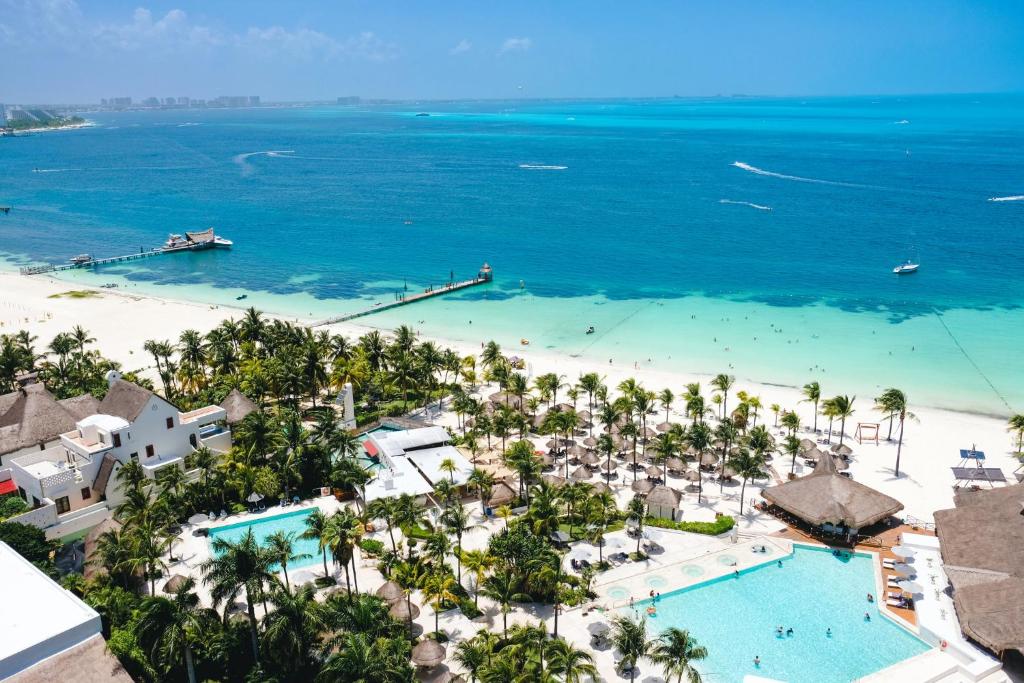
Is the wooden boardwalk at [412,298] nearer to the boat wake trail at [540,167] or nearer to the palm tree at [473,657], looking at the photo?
the palm tree at [473,657]

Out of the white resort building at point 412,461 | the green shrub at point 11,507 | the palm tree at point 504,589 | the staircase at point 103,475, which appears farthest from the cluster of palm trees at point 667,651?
the green shrub at point 11,507

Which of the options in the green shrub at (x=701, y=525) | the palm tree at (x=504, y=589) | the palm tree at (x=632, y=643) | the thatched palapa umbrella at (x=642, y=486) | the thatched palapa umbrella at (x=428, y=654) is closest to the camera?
the palm tree at (x=632, y=643)

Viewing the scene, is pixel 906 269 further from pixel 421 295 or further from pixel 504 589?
pixel 504 589

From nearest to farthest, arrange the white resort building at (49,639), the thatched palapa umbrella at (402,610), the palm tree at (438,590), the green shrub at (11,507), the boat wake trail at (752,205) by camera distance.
Answer: 1. the white resort building at (49,639)
2. the thatched palapa umbrella at (402,610)
3. the palm tree at (438,590)
4. the green shrub at (11,507)
5. the boat wake trail at (752,205)

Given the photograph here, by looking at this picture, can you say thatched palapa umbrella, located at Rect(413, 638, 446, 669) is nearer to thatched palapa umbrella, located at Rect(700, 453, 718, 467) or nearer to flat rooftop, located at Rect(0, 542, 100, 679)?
flat rooftop, located at Rect(0, 542, 100, 679)

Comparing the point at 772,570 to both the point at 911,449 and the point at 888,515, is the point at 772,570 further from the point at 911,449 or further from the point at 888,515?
the point at 911,449

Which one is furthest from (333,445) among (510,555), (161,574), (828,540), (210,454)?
(828,540)

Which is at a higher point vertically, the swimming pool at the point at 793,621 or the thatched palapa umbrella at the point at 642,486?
the thatched palapa umbrella at the point at 642,486

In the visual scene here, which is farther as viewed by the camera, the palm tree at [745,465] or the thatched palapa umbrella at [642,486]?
the thatched palapa umbrella at [642,486]
